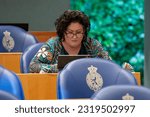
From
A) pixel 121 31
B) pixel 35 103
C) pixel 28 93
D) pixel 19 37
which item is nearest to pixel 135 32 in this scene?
pixel 121 31

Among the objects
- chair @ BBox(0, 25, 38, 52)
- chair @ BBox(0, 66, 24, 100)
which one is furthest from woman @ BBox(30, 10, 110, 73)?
chair @ BBox(0, 25, 38, 52)

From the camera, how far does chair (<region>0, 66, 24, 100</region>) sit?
3.30 meters

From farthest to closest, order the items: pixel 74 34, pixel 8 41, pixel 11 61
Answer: pixel 8 41, pixel 11 61, pixel 74 34

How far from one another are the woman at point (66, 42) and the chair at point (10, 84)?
98 cm

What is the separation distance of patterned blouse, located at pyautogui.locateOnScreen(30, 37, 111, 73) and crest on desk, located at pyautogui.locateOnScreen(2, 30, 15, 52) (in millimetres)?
1368

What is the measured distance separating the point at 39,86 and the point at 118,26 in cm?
470

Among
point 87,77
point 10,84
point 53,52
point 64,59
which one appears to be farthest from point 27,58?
point 10,84

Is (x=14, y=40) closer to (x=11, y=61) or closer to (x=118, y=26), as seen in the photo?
(x=11, y=61)

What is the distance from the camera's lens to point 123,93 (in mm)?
2742

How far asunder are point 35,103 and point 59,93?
1361 millimetres

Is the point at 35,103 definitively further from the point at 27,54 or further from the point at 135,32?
the point at 135,32

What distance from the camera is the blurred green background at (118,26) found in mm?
8461

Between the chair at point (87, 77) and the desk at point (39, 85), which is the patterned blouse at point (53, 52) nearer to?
the desk at point (39, 85)

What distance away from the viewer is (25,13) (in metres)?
8.11
